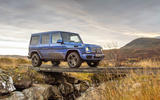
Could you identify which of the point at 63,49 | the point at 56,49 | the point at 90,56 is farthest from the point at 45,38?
the point at 90,56

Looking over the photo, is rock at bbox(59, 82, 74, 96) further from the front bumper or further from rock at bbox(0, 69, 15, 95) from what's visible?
rock at bbox(0, 69, 15, 95)

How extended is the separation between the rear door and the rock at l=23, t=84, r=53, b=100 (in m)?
2.31

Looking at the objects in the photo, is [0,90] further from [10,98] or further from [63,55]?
[63,55]

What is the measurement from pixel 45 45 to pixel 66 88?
347 cm

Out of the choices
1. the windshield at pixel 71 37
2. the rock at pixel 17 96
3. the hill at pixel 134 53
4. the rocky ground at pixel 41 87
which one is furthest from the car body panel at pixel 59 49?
the hill at pixel 134 53

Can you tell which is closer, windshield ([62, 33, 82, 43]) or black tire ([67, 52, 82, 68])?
black tire ([67, 52, 82, 68])

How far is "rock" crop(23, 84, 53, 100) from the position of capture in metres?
10.1

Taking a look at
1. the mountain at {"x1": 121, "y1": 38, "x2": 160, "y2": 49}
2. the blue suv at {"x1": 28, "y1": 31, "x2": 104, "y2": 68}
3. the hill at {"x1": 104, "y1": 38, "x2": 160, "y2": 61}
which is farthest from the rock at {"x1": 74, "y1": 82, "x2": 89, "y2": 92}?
the mountain at {"x1": 121, "y1": 38, "x2": 160, "y2": 49}

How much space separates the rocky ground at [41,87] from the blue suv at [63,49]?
66.6 inches

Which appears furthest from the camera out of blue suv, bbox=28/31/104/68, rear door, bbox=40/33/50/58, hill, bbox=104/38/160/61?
hill, bbox=104/38/160/61

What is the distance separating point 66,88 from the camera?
12.8 metres

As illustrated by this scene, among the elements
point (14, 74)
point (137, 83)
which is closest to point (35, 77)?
point (14, 74)

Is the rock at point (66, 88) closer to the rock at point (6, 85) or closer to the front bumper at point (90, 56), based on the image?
the front bumper at point (90, 56)

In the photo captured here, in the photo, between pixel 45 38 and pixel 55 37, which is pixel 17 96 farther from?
pixel 45 38
